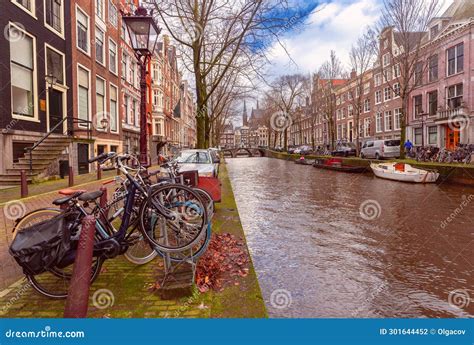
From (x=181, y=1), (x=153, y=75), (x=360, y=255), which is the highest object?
(x=153, y=75)

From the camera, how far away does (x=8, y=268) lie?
4.22 m

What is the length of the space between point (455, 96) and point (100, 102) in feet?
103

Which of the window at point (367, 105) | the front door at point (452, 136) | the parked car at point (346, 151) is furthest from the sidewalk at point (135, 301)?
the window at point (367, 105)

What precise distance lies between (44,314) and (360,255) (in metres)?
5.25

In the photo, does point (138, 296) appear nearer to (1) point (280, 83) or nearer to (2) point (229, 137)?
(1) point (280, 83)

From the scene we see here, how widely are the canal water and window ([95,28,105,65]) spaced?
1671 cm

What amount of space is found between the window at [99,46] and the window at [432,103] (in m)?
31.9

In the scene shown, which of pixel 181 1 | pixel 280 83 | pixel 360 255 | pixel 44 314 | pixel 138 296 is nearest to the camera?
pixel 44 314

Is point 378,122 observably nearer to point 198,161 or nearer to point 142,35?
point 198,161

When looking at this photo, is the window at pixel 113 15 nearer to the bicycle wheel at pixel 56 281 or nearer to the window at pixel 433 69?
the bicycle wheel at pixel 56 281

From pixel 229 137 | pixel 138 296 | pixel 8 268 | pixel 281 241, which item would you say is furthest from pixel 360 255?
pixel 229 137

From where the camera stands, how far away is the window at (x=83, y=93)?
1931cm

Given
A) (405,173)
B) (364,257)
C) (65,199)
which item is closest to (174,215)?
(65,199)

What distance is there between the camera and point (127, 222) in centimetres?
370
